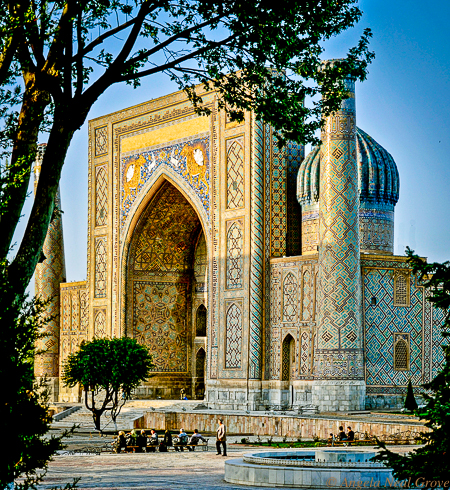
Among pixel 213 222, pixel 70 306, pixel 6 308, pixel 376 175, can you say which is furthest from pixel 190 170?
pixel 6 308

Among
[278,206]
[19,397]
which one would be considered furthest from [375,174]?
[19,397]

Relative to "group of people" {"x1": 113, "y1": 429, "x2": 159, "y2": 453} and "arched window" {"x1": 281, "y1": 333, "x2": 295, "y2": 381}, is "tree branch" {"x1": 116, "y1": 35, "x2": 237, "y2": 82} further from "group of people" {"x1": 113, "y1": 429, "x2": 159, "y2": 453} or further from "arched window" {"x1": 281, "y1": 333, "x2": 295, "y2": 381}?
"arched window" {"x1": 281, "y1": 333, "x2": 295, "y2": 381}

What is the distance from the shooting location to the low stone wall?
1539 centimetres

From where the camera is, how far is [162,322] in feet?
82.2

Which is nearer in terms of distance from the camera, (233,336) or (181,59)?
(181,59)

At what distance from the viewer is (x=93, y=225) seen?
86.3 feet

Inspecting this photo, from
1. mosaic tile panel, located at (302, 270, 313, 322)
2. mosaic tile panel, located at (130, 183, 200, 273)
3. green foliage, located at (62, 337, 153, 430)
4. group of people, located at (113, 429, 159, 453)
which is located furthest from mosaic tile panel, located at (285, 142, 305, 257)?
group of people, located at (113, 429, 159, 453)

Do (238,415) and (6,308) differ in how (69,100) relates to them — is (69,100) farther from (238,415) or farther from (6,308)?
(238,415)

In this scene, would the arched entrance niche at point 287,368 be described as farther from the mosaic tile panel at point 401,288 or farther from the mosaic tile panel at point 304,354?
the mosaic tile panel at point 401,288

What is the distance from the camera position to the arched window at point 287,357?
20.0 metres

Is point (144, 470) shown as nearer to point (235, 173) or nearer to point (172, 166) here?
point (235, 173)

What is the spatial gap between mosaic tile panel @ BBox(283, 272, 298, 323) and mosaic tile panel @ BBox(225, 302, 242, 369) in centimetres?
127

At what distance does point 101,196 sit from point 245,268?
6.89 m

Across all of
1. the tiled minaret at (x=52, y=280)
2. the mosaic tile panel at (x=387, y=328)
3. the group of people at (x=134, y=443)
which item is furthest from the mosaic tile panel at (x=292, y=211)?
the tiled minaret at (x=52, y=280)
